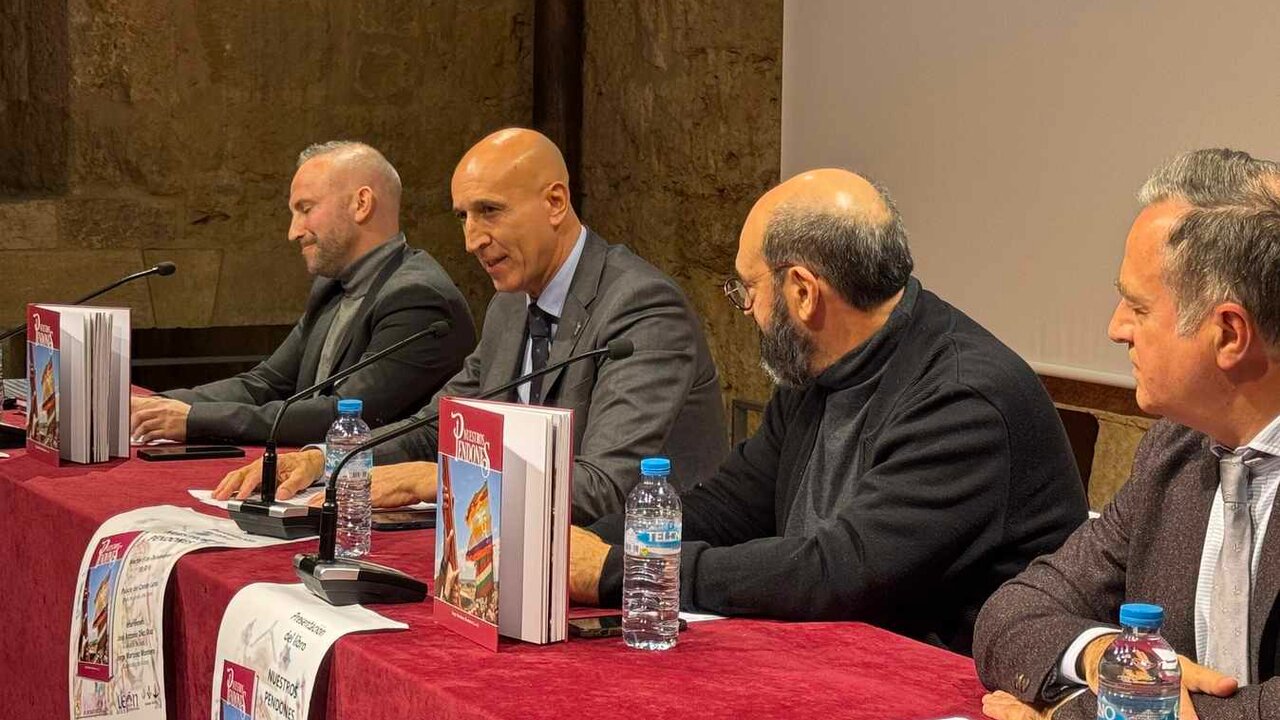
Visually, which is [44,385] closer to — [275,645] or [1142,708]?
[275,645]

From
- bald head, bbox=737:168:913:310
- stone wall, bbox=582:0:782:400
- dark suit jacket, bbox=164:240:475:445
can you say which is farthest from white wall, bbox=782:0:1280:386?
bald head, bbox=737:168:913:310

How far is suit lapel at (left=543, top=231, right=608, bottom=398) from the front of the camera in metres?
3.26

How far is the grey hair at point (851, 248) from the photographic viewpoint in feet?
7.97

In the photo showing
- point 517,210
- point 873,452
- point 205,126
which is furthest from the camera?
point 205,126

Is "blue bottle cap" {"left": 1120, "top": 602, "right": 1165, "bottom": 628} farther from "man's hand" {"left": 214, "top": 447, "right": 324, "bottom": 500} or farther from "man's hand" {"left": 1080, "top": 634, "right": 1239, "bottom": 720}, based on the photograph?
"man's hand" {"left": 214, "top": 447, "right": 324, "bottom": 500}

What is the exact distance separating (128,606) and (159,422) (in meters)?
1.19

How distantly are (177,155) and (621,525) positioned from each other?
160 inches

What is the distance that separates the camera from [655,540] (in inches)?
83.1

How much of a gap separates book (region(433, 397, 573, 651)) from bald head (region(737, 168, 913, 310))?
61 centimetres

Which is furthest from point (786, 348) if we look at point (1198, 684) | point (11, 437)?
point (11, 437)

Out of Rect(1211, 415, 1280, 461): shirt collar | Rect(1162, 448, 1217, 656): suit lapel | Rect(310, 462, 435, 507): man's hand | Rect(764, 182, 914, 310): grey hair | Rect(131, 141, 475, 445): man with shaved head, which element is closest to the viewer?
Rect(1211, 415, 1280, 461): shirt collar

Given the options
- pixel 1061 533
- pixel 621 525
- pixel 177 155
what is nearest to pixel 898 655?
pixel 1061 533

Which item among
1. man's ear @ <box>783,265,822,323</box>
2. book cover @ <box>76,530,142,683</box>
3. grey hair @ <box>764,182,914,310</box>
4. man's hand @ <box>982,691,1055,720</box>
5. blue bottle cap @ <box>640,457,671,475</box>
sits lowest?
book cover @ <box>76,530,142,683</box>

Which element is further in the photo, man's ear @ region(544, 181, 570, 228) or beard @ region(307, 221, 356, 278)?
beard @ region(307, 221, 356, 278)
